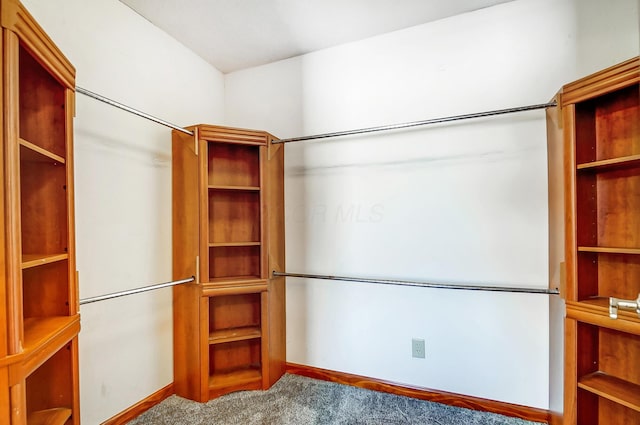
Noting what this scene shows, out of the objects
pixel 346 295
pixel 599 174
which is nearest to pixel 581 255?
pixel 599 174

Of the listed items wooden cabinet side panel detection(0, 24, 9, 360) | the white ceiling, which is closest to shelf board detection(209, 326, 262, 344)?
wooden cabinet side panel detection(0, 24, 9, 360)

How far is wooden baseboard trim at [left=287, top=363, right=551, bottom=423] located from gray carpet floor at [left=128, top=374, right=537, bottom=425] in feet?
0.11

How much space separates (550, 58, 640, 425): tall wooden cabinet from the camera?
1.49 metres

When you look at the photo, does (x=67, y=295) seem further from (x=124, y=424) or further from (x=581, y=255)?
(x=581, y=255)


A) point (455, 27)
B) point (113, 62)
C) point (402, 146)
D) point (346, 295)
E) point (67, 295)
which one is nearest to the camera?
point (67, 295)

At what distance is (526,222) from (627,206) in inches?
18.2

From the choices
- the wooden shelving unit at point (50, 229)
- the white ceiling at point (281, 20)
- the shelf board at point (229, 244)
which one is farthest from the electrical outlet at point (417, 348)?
the white ceiling at point (281, 20)

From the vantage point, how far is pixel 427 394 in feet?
7.00

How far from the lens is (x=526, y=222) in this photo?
190 cm

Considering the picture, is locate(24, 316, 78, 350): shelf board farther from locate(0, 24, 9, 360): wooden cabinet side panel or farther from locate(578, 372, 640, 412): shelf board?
locate(578, 372, 640, 412): shelf board

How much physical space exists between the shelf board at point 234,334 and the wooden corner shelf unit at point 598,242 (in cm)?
193

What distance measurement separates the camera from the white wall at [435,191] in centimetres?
188

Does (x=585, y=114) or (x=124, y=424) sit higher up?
(x=585, y=114)

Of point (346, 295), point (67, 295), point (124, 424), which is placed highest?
point (67, 295)
